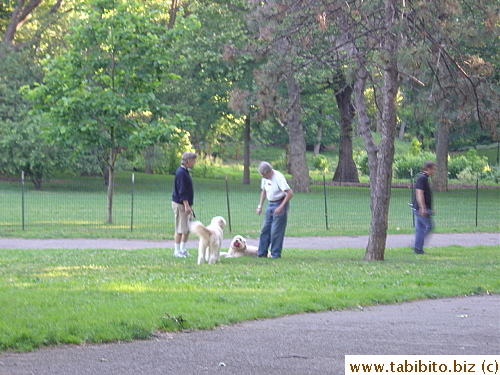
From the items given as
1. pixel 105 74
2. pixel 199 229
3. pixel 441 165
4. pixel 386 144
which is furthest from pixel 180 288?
pixel 441 165

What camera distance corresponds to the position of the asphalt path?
6.38 m

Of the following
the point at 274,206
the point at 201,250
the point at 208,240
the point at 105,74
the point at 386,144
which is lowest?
the point at 201,250

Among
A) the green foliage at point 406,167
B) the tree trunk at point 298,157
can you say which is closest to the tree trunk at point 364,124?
the tree trunk at point 298,157

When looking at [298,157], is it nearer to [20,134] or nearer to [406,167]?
[406,167]

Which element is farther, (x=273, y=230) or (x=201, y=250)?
(x=273, y=230)

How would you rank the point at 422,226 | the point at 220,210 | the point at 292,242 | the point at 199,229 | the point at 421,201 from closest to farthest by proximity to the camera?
the point at 199,229 < the point at 421,201 < the point at 422,226 < the point at 292,242 < the point at 220,210

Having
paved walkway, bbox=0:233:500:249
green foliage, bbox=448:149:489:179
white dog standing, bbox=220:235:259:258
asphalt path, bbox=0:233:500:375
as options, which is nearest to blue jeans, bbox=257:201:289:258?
white dog standing, bbox=220:235:259:258

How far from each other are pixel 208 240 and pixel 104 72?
440 inches

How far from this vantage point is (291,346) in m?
7.21

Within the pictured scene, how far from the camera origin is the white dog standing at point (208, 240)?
1308 cm

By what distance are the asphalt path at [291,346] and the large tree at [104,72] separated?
14158 mm

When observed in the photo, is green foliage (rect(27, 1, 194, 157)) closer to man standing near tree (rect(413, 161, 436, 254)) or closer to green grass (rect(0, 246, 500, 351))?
green grass (rect(0, 246, 500, 351))

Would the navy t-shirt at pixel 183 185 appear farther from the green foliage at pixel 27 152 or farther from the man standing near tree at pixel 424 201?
the green foliage at pixel 27 152

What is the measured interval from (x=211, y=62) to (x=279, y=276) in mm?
30549
